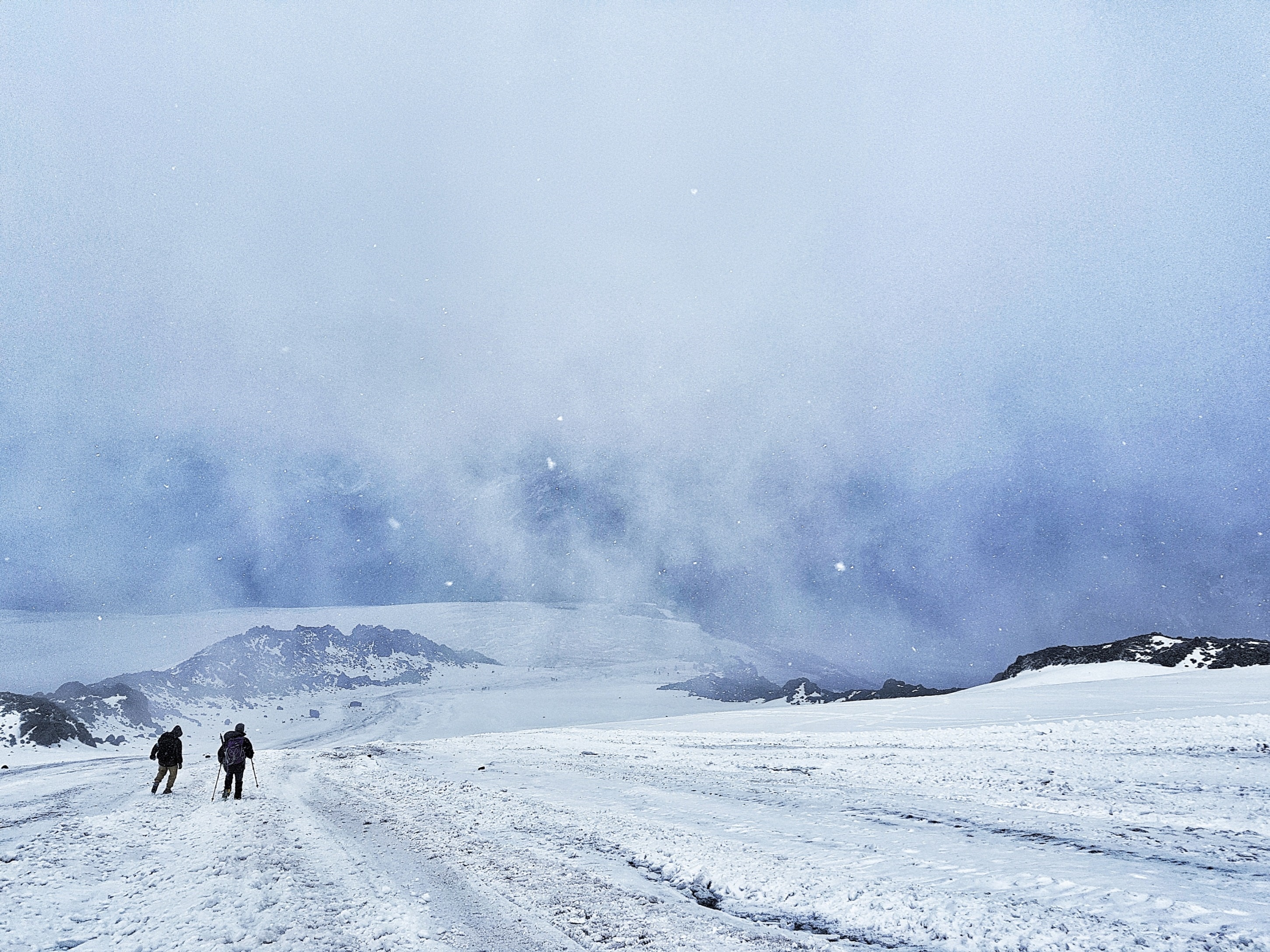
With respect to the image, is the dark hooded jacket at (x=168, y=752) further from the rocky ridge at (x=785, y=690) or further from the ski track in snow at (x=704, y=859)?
the rocky ridge at (x=785, y=690)

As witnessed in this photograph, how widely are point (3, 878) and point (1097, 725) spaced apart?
2073 centimetres

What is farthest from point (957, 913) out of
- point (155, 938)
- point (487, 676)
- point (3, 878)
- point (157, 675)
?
point (487, 676)

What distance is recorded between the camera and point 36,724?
128 feet

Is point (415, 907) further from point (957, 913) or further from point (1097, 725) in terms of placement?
point (1097, 725)

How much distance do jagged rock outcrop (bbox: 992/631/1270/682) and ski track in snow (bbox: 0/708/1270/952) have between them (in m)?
28.8

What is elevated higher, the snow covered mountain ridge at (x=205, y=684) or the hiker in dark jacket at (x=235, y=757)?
the hiker in dark jacket at (x=235, y=757)

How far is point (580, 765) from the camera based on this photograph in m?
15.8

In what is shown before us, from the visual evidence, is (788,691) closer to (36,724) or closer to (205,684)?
(36,724)

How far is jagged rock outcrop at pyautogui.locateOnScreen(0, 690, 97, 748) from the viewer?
123 ft

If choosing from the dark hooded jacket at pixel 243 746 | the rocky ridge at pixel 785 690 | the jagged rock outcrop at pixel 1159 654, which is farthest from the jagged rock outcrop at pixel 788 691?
the dark hooded jacket at pixel 243 746

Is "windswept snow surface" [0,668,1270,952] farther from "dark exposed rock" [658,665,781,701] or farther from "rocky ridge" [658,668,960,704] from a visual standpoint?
"dark exposed rock" [658,665,781,701]

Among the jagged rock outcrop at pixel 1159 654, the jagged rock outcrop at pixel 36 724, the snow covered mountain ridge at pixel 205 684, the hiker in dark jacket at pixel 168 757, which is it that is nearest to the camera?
the hiker in dark jacket at pixel 168 757

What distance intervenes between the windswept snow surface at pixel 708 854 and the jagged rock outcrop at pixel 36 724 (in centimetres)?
3449

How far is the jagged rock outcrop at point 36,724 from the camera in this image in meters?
37.3
